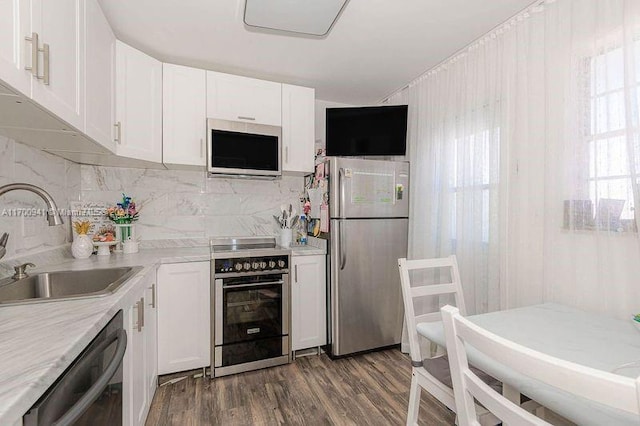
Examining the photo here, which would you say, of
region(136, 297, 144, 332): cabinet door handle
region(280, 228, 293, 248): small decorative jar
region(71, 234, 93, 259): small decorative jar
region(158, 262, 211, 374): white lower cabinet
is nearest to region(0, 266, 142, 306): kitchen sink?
region(136, 297, 144, 332): cabinet door handle

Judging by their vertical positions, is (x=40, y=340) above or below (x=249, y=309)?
above

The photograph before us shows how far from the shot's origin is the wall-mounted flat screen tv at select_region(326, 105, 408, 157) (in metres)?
2.75

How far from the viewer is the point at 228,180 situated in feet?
9.20

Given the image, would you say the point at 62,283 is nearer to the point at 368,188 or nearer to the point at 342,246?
the point at 342,246

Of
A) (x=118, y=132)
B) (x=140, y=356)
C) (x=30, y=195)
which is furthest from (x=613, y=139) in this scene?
(x=30, y=195)

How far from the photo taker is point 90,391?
0.76m

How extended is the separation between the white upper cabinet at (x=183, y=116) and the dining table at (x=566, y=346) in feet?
6.77

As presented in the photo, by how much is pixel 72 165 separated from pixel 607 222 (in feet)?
11.0

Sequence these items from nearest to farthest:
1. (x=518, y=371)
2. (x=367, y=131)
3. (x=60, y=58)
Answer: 1. (x=518, y=371)
2. (x=60, y=58)
3. (x=367, y=131)

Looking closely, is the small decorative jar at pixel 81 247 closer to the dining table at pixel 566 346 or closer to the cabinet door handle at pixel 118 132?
the cabinet door handle at pixel 118 132

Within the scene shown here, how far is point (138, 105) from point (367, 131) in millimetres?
1903

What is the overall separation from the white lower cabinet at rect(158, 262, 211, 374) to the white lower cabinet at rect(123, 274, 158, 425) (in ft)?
0.27

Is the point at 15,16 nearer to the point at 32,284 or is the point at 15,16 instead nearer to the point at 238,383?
the point at 32,284

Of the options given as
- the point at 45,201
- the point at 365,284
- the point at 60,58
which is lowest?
the point at 365,284
